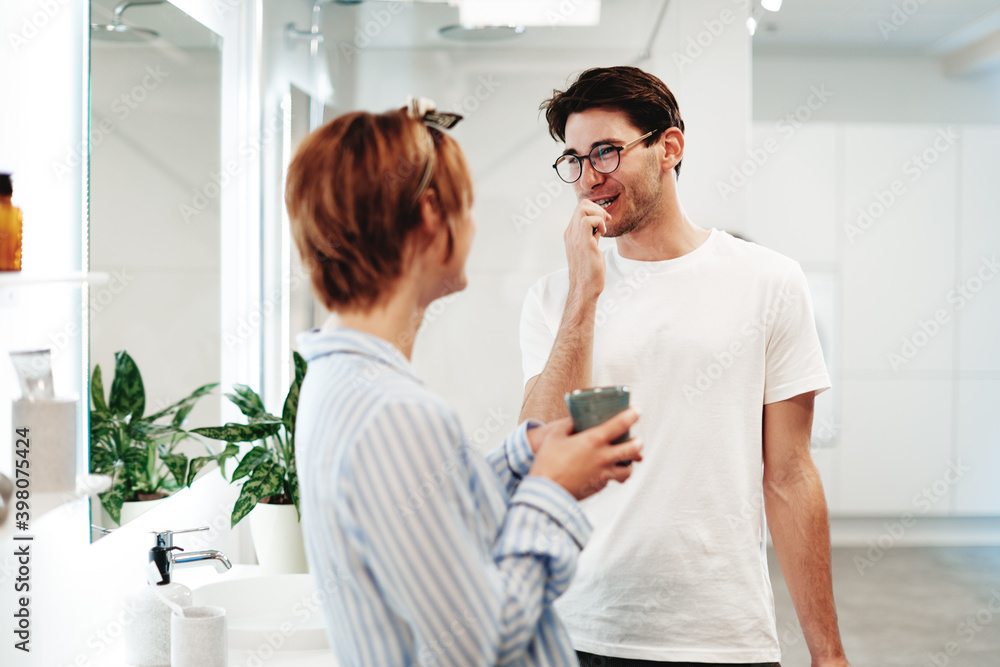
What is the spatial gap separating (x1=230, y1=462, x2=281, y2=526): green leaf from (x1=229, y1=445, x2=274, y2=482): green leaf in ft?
0.05

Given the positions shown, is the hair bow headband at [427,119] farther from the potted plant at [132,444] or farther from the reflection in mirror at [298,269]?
the reflection in mirror at [298,269]

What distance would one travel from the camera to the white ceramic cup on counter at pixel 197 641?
1167 mm

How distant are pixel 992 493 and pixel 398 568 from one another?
15.5ft

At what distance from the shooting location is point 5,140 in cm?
104

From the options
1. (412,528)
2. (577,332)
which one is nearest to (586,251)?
(577,332)

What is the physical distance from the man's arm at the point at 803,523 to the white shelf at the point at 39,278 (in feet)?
3.20

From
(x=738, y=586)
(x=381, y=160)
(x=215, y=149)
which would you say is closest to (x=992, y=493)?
(x=738, y=586)

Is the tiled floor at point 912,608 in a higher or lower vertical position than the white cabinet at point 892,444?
lower

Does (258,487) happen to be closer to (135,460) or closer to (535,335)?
(135,460)

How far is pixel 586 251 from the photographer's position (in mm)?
1285

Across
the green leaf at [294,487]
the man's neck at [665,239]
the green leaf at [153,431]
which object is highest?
the man's neck at [665,239]

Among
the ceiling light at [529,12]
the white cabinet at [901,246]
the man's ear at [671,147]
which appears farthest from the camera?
the white cabinet at [901,246]

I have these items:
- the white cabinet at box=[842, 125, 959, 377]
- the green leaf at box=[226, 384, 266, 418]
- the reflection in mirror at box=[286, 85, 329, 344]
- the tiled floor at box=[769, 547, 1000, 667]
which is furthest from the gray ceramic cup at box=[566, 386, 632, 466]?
the white cabinet at box=[842, 125, 959, 377]

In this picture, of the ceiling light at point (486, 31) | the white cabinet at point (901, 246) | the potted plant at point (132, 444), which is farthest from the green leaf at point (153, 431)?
the white cabinet at point (901, 246)
